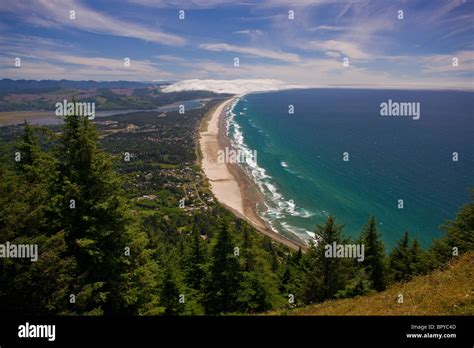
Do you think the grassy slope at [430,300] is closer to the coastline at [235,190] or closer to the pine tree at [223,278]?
the pine tree at [223,278]

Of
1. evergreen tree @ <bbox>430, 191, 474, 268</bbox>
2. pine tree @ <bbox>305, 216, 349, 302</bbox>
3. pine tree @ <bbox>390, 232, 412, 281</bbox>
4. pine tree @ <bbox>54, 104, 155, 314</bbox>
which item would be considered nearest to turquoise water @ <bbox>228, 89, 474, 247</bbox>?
pine tree @ <bbox>390, 232, 412, 281</bbox>

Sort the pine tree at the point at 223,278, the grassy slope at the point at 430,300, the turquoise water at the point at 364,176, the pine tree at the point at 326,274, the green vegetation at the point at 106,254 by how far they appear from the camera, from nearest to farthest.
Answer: the grassy slope at the point at 430,300 < the green vegetation at the point at 106,254 < the pine tree at the point at 223,278 < the pine tree at the point at 326,274 < the turquoise water at the point at 364,176

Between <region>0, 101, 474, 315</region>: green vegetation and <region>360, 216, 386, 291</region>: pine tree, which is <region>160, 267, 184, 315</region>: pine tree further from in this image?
<region>360, 216, 386, 291</region>: pine tree

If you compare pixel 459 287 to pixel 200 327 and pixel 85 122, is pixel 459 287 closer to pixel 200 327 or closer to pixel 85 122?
pixel 200 327

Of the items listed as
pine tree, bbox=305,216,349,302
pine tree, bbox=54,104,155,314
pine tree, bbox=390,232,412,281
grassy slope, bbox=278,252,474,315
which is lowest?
pine tree, bbox=390,232,412,281

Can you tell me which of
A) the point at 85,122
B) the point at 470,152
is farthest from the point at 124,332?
the point at 470,152

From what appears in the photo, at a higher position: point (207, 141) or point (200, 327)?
point (207, 141)

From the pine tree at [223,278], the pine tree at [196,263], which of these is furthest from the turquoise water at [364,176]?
the pine tree at [223,278]

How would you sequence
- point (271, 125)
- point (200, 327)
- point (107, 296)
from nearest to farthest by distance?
point (200, 327)
point (107, 296)
point (271, 125)

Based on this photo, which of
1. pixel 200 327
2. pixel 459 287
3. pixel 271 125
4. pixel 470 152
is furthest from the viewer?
pixel 271 125
